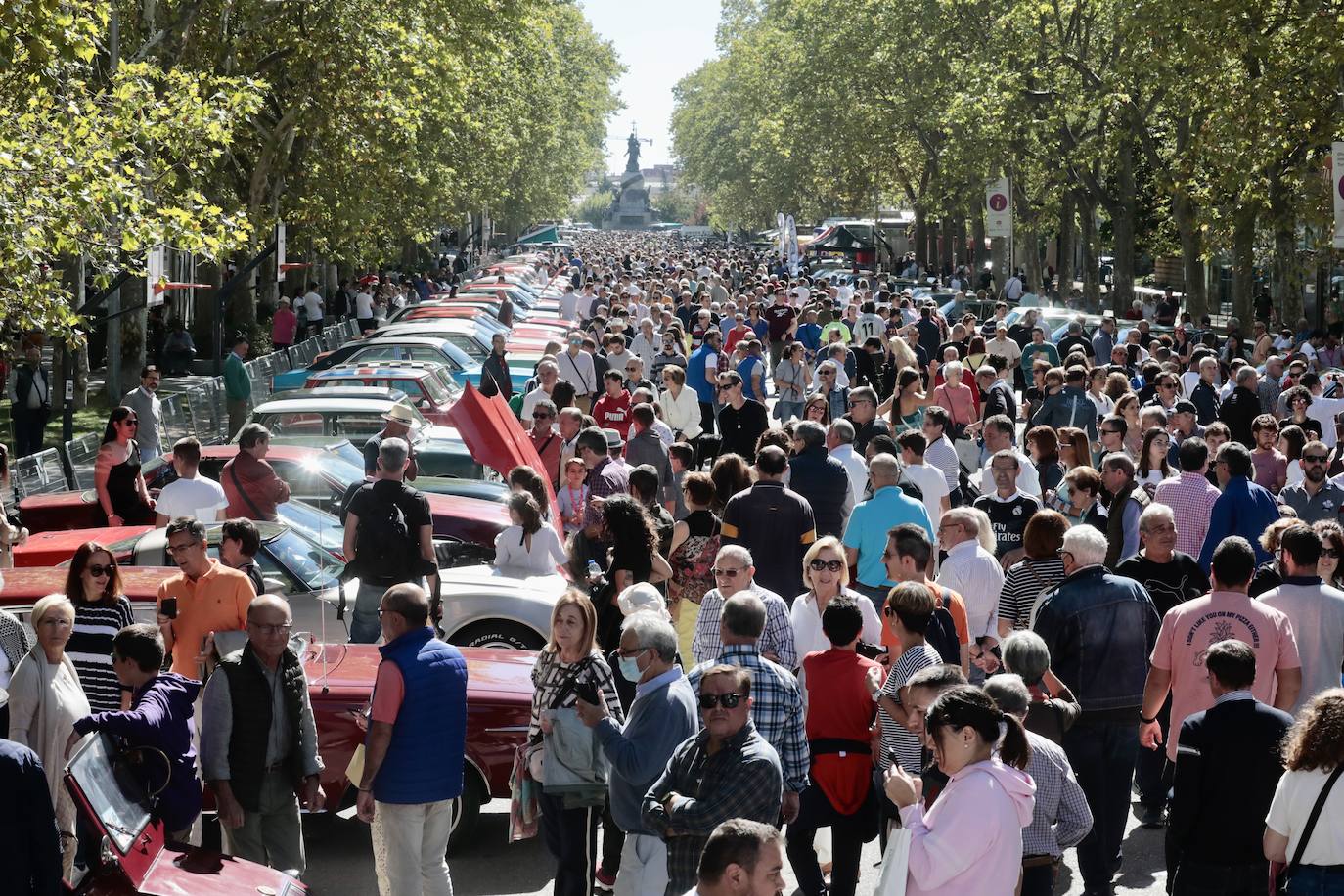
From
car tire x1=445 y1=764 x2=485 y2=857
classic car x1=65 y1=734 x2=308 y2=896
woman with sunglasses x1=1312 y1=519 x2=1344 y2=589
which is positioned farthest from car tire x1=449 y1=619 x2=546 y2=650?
woman with sunglasses x1=1312 y1=519 x2=1344 y2=589

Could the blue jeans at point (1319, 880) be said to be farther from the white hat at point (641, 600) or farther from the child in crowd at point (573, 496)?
the child in crowd at point (573, 496)

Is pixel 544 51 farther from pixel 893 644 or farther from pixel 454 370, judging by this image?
pixel 893 644

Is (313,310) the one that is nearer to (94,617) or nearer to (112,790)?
(94,617)

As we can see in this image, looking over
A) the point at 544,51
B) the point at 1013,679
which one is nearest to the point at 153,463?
the point at 1013,679

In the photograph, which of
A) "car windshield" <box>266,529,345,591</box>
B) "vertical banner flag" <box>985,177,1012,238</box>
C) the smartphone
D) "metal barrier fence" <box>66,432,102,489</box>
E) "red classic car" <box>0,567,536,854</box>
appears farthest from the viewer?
"vertical banner flag" <box>985,177,1012,238</box>

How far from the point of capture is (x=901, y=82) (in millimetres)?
52031

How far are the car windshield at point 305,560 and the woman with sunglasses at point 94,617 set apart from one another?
2499 millimetres

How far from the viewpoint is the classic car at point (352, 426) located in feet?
55.8

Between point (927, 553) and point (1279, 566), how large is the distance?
209 centimetres

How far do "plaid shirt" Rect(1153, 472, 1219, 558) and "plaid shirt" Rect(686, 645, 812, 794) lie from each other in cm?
493

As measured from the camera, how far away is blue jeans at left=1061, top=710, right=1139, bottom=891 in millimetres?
7820

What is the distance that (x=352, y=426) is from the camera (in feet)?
56.6

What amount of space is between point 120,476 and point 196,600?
18.6 ft

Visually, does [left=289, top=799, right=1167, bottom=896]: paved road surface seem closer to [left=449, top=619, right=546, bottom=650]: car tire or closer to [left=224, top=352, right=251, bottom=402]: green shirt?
[left=449, top=619, right=546, bottom=650]: car tire
